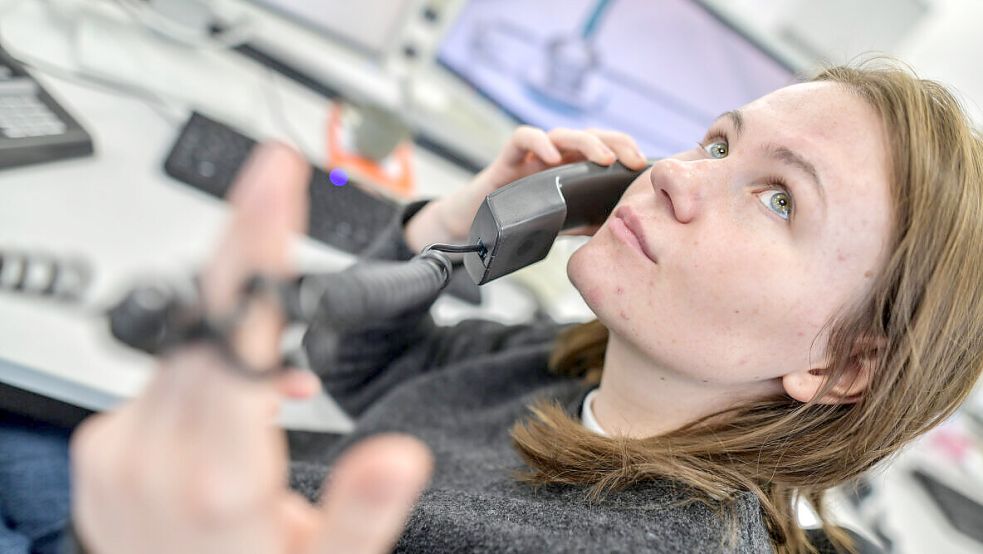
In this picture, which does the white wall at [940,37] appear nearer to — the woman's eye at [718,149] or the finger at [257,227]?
the woman's eye at [718,149]

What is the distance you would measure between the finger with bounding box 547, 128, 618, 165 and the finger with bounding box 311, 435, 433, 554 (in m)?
0.54

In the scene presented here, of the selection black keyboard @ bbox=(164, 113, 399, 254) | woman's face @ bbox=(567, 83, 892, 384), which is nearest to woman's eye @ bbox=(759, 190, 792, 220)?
woman's face @ bbox=(567, 83, 892, 384)

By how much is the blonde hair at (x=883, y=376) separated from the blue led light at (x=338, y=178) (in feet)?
1.69

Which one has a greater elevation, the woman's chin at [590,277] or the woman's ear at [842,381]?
the woman's ear at [842,381]

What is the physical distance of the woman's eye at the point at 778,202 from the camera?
542 mm

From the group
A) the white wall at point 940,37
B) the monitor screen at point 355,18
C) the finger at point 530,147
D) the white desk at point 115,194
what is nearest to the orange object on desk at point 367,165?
the white desk at point 115,194

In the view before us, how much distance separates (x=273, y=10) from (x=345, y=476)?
0.91 m

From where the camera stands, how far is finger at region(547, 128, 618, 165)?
717mm

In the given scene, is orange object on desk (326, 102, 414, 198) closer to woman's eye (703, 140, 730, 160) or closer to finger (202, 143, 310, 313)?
woman's eye (703, 140, 730, 160)

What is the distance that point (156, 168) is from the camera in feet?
2.50

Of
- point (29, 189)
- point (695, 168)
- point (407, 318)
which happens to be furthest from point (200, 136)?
point (695, 168)

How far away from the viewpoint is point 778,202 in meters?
0.55

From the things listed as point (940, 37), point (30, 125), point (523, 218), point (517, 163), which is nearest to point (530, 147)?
point (517, 163)

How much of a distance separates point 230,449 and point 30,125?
0.62 m
